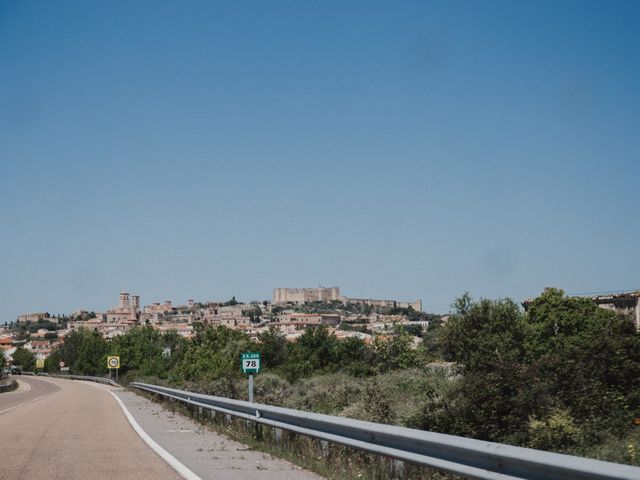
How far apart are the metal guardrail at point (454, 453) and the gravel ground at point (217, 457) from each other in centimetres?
69

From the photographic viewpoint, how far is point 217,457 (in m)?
12.3

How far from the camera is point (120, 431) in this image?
1780 centimetres

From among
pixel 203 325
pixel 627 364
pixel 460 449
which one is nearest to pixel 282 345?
pixel 203 325

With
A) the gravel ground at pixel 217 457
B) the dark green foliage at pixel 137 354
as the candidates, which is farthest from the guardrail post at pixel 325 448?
the dark green foliage at pixel 137 354

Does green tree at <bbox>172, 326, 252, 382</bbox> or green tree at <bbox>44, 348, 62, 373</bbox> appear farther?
green tree at <bbox>44, 348, 62, 373</bbox>

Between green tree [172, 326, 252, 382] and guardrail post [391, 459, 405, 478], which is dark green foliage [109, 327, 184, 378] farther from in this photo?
guardrail post [391, 459, 405, 478]

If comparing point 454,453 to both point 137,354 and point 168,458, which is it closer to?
point 168,458

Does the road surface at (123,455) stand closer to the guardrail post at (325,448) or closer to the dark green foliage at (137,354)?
the guardrail post at (325,448)

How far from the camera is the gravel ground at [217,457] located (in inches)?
411

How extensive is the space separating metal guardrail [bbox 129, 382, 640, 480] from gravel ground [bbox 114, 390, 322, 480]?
2.27 feet

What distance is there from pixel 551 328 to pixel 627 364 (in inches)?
2508

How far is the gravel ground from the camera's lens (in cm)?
1044

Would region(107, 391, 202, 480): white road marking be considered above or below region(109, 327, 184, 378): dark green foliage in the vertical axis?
above

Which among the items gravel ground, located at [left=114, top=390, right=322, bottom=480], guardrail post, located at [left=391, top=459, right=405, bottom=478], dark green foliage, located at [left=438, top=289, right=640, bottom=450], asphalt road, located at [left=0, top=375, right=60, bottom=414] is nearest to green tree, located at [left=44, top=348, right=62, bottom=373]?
asphalt road, located at [left=0, top=375, right=60, bottom=414]
